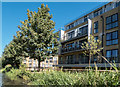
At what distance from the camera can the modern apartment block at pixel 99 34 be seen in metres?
16.8

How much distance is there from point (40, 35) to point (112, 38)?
10090mm

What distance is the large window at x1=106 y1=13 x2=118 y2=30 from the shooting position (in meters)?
17.1

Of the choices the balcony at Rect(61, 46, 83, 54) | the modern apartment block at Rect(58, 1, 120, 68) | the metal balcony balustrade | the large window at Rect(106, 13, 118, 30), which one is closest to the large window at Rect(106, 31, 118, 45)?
the modern apartment block at Rect(58, 1, 120, 68)

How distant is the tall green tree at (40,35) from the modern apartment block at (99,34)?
6.09 meters

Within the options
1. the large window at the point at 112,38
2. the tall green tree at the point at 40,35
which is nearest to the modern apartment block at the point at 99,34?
the large window at the point at 112,38

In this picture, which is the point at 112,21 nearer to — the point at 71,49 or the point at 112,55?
the point at 112,55

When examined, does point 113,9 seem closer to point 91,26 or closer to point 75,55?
point 91,26

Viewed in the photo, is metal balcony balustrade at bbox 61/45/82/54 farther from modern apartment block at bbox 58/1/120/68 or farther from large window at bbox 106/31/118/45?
large window at bbox 106/31/118/45

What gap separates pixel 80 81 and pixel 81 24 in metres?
18.6

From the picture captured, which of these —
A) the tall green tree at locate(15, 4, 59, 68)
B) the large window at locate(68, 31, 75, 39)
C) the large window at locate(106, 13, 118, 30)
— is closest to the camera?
the tall green tree at locate(15, 4, 59, 68)

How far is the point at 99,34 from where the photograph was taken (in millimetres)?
18906

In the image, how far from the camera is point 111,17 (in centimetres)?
1780

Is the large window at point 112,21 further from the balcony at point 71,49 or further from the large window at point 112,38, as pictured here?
the balcony at point 71,49

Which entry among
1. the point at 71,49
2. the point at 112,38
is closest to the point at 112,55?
the point at 112,38
